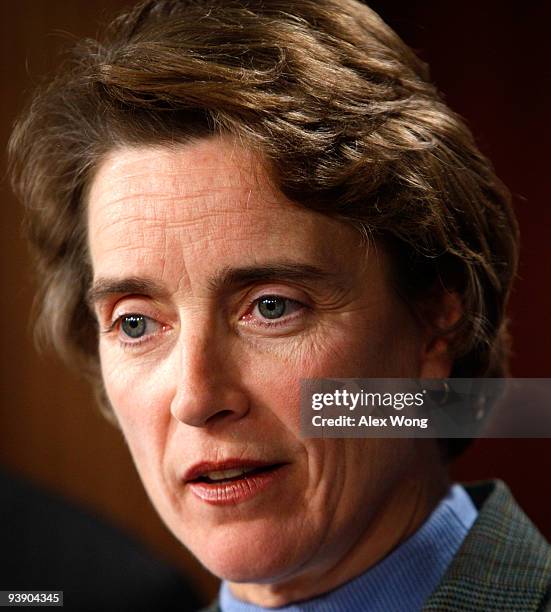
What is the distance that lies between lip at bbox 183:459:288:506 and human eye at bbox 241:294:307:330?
147mm

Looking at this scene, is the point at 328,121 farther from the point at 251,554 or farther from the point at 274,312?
the point at 251,554

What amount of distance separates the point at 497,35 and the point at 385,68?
21cm

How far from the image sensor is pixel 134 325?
1243 mm

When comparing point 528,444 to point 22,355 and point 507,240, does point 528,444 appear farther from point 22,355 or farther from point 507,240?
point 22,355

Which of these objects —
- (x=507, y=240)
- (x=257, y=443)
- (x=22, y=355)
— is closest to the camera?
(x=257, y=443)

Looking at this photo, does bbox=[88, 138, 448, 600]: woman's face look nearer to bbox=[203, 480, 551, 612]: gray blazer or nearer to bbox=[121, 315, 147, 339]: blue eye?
bbox=[121, 315, 147, 339]: blue eye

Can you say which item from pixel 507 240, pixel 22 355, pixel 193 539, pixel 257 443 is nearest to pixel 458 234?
pixel 507 240

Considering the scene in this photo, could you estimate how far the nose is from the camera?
3.69 ft

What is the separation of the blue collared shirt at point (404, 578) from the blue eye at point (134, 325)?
1.20 ft

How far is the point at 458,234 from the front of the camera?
3.98 ft

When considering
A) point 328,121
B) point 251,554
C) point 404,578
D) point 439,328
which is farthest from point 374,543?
point 328,121

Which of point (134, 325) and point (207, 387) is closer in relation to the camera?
point (207, 387)

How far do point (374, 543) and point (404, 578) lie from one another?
0.17 ft

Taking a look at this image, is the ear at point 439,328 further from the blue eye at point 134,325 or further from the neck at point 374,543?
the blue eye at point 134,325
